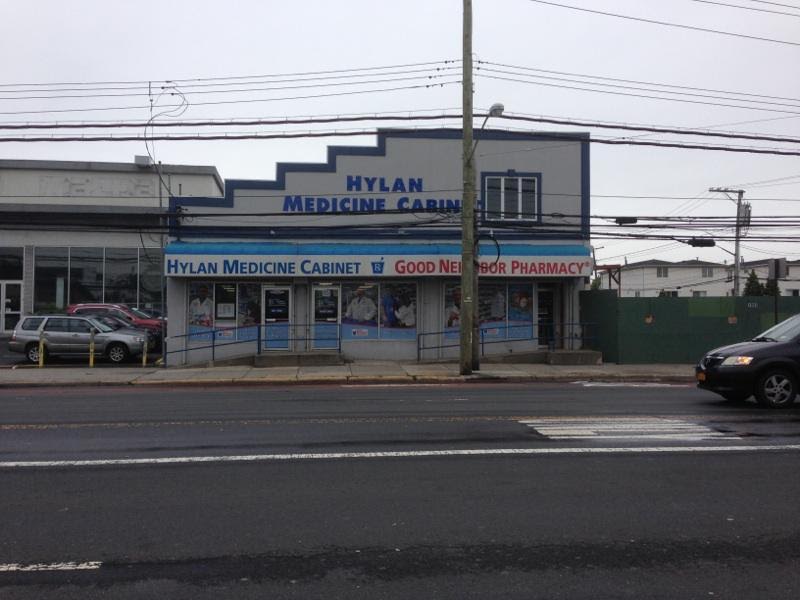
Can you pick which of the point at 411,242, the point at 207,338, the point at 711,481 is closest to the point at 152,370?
the point at 207,338

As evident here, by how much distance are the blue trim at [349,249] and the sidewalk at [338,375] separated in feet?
11.1

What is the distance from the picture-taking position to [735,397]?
1226 centimetres

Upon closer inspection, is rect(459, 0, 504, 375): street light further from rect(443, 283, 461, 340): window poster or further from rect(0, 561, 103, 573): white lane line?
rect(0, 561, 103, 573): white lane line

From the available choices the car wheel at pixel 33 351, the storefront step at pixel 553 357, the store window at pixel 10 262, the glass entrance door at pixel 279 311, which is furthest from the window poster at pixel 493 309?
the store window at pixel 10 262

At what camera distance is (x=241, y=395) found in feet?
47.9

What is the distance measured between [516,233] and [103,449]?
16318 mm

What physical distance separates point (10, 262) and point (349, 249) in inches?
895

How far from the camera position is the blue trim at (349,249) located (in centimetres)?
2114

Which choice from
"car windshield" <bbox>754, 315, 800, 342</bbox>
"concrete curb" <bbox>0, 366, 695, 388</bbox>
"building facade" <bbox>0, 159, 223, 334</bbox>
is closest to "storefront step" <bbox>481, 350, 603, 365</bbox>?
"concrete curb" <bbox>0, 366, 695, 388</bbox>

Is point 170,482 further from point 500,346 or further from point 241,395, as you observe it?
point 500,346

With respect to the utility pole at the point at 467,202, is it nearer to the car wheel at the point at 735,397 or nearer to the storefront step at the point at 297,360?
the storefront step at the point at 297,360

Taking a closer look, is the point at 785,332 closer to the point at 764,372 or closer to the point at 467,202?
the point at 764,372

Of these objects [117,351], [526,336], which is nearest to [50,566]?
[117,351]

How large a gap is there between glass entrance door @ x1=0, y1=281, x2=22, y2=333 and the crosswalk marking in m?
32.7
